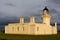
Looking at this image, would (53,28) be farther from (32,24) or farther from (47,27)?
(32,24)

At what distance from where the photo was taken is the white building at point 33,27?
106 ft

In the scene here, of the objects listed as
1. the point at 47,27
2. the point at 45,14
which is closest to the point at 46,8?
the point at 45,14

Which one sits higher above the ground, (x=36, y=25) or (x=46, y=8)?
(x=46, y=8)

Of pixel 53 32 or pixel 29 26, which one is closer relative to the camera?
pixel 29 26

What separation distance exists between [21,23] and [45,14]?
431 centimetres

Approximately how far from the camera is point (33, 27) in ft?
105

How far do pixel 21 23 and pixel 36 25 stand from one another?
10.2ft

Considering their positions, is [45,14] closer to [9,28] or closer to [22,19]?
[22,19]

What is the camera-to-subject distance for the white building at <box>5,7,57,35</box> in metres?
32.2

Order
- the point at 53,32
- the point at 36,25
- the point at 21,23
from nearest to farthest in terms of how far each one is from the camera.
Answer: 1. the point at 36,25
2. the point at 21,23
3. the point at 53,32

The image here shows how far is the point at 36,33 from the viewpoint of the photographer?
32594 mm

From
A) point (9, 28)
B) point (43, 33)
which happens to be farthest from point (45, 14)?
point (9, 28)

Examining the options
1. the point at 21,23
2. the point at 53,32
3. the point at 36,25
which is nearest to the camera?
the point at 36,25

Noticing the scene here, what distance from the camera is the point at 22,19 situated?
115 feet
